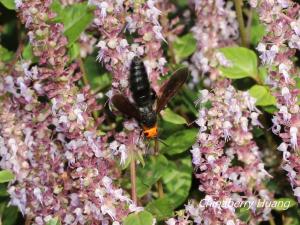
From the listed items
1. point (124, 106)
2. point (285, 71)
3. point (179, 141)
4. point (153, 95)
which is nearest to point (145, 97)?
point (153, 95)

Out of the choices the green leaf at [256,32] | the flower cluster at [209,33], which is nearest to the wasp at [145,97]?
the flower cluster at [209,33]

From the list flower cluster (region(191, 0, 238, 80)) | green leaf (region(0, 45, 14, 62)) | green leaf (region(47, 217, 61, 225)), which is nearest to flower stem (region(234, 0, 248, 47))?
flower cluster (region(191, 0, 238, 80))

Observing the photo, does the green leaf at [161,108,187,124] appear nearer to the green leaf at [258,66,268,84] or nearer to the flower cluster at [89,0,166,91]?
the flower cluster at [89,0,166,91]

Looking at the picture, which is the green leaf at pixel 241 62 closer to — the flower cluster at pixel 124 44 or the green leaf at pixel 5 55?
the flower cluster at pixel 124 44

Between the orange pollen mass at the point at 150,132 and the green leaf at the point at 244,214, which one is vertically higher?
the orange pollen mass at the point at 150,132

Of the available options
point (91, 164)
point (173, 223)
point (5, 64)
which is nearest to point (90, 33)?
point (5, 64)

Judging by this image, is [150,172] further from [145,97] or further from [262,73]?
[262,73]
